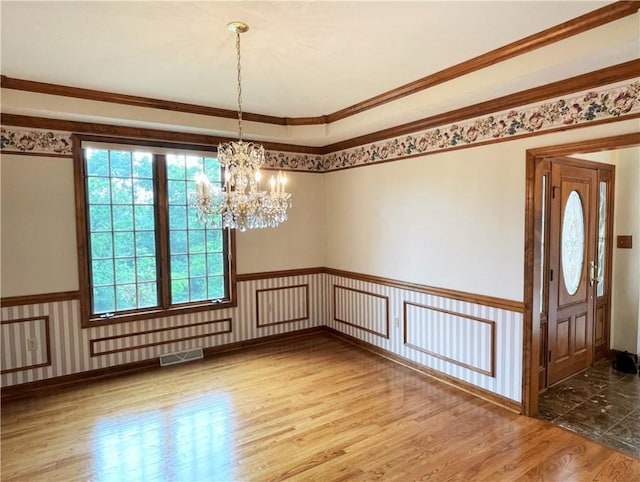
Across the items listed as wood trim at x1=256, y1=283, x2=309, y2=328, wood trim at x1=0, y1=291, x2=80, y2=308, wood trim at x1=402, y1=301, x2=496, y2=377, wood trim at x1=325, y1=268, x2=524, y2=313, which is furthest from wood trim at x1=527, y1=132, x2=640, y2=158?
wood trim at x1=0, y1=291, x2=80, y2=308

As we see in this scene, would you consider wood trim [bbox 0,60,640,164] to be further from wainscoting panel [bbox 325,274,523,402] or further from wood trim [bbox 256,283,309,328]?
wood trim [bbox 256,283,309,328]

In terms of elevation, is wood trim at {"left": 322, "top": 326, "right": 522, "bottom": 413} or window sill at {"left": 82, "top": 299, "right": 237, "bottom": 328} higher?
window sill at {"left": 82, "top": 299, "right": 237, "bottom": 328}

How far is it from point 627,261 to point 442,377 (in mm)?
2564

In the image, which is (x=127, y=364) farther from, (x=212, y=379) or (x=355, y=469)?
(x=355, y=469)

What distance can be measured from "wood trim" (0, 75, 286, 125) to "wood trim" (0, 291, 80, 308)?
6.22ft

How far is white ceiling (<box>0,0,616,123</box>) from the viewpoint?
7.31 feet

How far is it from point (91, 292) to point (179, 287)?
2.95ft

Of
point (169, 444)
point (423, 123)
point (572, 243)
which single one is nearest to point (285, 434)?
point (169, 444)

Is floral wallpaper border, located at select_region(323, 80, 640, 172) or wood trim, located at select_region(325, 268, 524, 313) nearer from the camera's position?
floral wallpaper border, located at select_region(323, 80, 640, 172)

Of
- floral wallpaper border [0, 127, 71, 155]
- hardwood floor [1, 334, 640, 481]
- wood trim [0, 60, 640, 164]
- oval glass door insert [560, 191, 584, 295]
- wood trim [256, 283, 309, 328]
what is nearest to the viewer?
hardwood floor [1, 334, 640, 481]

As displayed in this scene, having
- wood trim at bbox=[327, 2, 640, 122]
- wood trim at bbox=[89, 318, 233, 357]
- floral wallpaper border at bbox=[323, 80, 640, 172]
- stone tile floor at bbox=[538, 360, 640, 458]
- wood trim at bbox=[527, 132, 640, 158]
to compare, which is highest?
wood trim at bbox=[327, 2, 640, 122]

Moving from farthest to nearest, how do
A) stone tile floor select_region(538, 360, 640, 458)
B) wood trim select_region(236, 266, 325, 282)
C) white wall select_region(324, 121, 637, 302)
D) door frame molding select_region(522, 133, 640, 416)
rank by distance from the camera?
wood trim select_region(236, 266, 325, 282)
white wall select_region(324, 121, 637, 302)
door frame molding select_region(522, 133, 640, 416)
stone tile floor select_region(538, 360, 640, 458)

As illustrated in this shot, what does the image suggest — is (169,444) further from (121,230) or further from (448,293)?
(448,293)

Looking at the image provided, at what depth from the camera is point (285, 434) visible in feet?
9.78
